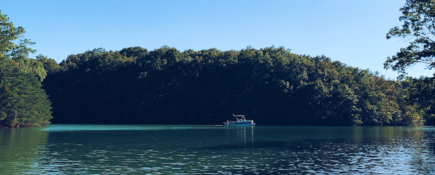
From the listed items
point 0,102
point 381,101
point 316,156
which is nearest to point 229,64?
point 381,101

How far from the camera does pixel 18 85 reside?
103 meters

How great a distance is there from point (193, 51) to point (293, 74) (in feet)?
147

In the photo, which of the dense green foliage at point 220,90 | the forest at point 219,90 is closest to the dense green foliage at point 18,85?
the forest at point 219,90

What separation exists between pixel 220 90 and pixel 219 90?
0.37 meters

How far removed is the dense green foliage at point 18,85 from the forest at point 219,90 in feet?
17.0

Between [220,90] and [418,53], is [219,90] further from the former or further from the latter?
[418,53]

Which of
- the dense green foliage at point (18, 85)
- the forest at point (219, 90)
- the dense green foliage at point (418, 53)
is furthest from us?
the forest at point (219, 90)

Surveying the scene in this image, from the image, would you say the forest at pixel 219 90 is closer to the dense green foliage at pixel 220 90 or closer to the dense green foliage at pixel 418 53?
the dense green foliage at pixel 220 90

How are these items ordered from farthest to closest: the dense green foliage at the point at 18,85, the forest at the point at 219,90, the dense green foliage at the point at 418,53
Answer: the forest at the point at 219,90
the dense green foliage at the point at 18,85
the dense green foliage at the point at 418,53

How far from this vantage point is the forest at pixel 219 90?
5556 inches

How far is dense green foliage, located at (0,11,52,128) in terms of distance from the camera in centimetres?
8672

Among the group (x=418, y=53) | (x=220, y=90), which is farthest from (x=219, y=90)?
(x=418, y=53)

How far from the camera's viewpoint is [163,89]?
159 meters

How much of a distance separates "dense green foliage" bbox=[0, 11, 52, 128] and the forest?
17.0 feet
